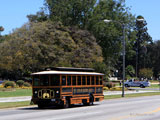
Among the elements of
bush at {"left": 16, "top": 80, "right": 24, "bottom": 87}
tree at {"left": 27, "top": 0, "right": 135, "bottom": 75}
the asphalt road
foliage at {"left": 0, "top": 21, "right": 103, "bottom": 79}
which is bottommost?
the asphalt road

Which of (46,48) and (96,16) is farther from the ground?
(96,16)

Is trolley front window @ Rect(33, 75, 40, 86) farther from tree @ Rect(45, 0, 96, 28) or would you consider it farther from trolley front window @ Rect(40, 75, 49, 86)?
tree @ Rect(45, 0, 96, 28)

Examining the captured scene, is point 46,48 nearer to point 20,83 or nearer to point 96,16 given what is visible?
point 20,83

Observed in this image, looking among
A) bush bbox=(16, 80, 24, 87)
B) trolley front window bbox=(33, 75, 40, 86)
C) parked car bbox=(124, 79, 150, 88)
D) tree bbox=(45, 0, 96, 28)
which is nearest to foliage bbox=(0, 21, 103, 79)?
tree bbox=(45, 0, 96, 28)

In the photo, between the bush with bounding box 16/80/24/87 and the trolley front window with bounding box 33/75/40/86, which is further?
the bush with bounding box 16/80/24/87

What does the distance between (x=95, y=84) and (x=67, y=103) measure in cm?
378

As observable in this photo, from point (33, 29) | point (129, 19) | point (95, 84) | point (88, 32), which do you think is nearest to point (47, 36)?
point (33, 29)

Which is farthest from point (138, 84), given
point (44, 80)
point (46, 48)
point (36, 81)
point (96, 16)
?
point (44, 80)

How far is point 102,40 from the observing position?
235 ft

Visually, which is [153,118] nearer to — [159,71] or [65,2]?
[65,2]

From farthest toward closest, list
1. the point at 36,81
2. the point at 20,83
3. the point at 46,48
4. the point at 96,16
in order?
the point at 96,16 → the point at 46,48 → the point at 20,83 → the point at 36,81

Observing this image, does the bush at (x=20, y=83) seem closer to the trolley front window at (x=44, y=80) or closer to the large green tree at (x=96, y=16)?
the large green tree at (x=96, y=16)

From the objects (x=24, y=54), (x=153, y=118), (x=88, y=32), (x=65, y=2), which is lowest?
(x=153, y=118)

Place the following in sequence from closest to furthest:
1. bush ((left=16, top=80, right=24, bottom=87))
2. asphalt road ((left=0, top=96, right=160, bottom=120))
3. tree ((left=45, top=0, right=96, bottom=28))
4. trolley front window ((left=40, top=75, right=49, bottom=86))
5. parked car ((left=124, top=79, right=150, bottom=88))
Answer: asphalt road ((left=0, top=96, right=160, bottom=120)) < trolley front window ((left=40, top=75, right=49, bottom=86)) < bush ((left=16, top=80, right=24, bottom=87)) < tree ((left=45, top=0, right=96, bottom=28)) < parked car ((left=124, top=79, right=150, bottom=88))
